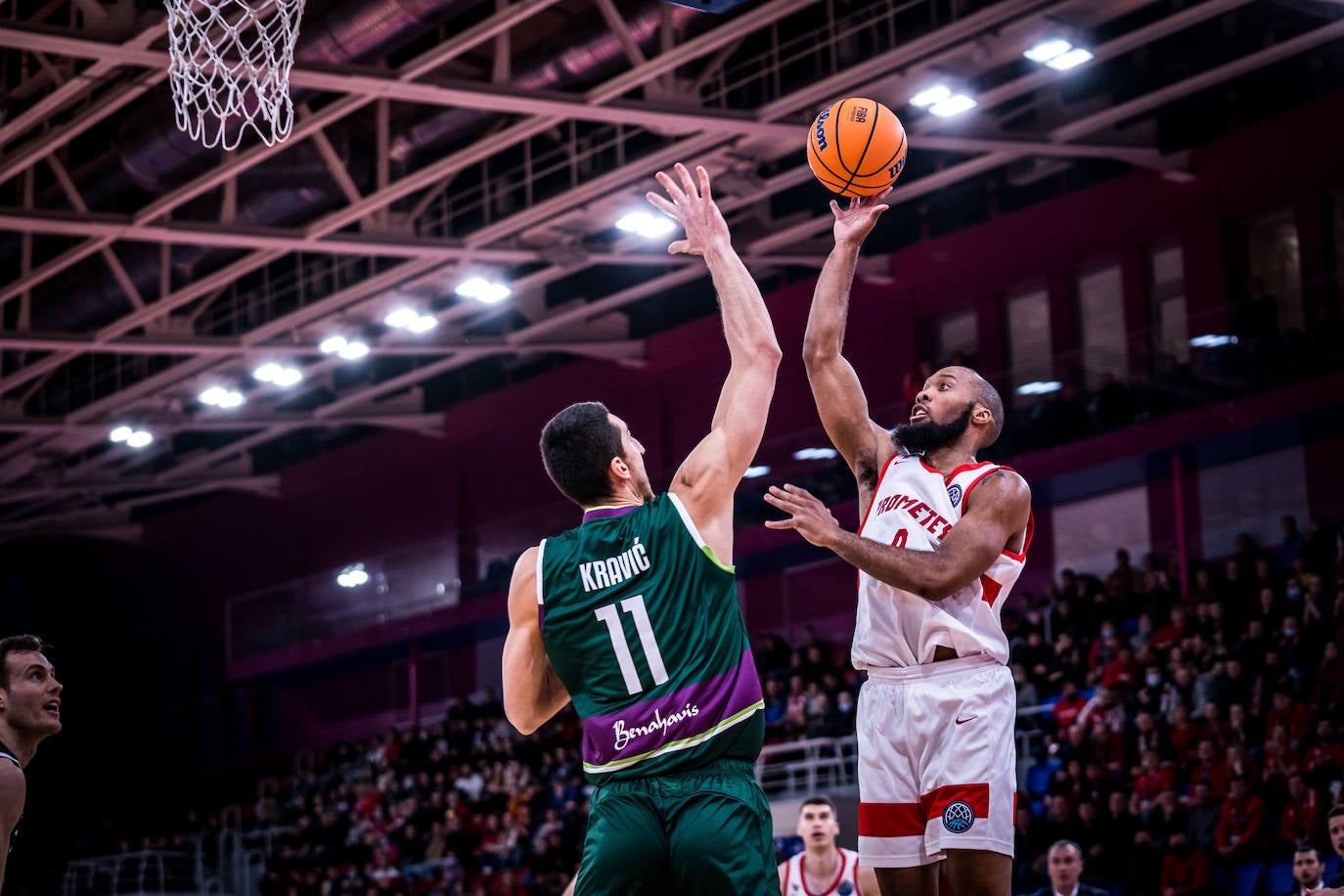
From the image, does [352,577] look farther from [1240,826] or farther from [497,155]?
[1240,826]

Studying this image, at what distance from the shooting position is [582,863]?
4902 millimetres

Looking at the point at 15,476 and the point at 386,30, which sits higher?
the point at 386,30

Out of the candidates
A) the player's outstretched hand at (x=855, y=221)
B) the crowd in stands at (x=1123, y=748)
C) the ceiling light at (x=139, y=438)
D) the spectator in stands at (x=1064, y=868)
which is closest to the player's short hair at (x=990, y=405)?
the player's outstretched hand at (x=855, y=221)

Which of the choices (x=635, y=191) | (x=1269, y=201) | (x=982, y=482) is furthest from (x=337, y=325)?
(x=982, y=482)

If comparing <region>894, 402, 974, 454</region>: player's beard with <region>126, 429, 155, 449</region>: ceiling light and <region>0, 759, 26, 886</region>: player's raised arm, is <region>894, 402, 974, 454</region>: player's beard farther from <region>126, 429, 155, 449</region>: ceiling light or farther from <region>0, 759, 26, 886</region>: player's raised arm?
<region>126, 429, 155, 449</region>: ceiling light

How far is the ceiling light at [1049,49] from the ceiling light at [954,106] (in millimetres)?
958

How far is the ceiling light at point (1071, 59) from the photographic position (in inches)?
707

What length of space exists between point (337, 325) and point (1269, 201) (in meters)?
13.6

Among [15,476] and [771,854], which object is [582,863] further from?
[15,476]

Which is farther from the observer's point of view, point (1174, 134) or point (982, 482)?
point (1174, 134)

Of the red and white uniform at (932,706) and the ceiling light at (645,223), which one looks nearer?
the red and white uniform at (932,706)

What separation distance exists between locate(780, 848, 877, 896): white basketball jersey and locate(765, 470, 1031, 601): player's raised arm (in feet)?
16.1

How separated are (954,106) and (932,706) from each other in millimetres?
14271

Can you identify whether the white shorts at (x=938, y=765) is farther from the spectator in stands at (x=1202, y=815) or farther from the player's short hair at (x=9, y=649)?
the spectator in stands at (x=1202, y=815)
